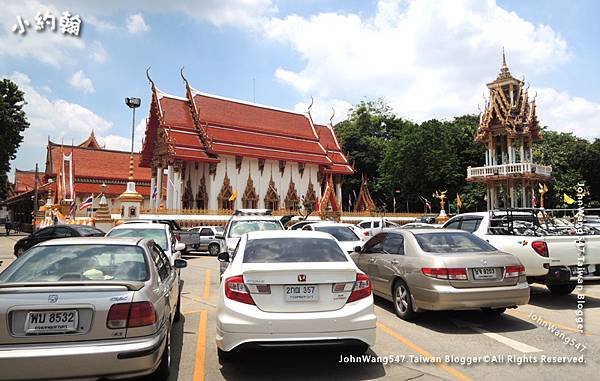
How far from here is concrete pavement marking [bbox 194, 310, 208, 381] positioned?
4847mm

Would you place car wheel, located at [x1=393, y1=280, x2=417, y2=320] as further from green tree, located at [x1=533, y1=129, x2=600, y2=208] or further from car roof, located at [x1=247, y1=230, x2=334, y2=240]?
green tree, located at [x1=533, y1=129, x2=600, y2=208]

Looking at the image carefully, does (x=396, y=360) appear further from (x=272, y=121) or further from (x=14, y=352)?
(x=272, y=121)

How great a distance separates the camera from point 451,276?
639cm

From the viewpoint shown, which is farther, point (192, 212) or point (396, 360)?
point (192, 212)

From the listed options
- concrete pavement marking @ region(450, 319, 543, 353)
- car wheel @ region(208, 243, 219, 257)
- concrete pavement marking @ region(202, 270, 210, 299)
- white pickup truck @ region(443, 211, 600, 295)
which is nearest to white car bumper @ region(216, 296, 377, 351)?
concrete pavement marking @ region(450, 319, 543, 353)

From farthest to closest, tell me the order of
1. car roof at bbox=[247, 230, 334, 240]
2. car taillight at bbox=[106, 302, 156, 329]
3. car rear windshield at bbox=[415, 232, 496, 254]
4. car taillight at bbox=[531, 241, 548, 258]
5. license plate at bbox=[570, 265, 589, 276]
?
1. license plate at bbox=[570, 265, 589, 276]
2. car taillight at bbox=[531, 241, 548, 258]
3. car rear windshield at bbox=[415, 232, 496, 254]
4. car roof at bbox=[247, 230, 334, 240]
5. car taillight at bbox=[106, 302, 156, 329]

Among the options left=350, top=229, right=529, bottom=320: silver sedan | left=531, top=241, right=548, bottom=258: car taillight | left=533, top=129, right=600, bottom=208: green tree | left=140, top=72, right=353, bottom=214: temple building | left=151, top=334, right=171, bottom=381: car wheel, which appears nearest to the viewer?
left=151, top=334, right=171, bottom=381: car wheel

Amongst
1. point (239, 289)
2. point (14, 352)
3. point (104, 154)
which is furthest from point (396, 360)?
point (104, 154)

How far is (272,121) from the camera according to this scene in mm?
42000

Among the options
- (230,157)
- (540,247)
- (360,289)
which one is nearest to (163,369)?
(360,289)

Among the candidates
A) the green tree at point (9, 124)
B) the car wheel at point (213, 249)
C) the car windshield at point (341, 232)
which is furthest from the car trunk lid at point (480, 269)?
the green tree at point (9, 124)

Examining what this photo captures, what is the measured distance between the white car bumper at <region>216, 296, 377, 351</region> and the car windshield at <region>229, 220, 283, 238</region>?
6581 mm

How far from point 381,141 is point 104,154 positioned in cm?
3721

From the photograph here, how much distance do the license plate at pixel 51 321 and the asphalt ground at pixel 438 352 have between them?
1523 millimetres
